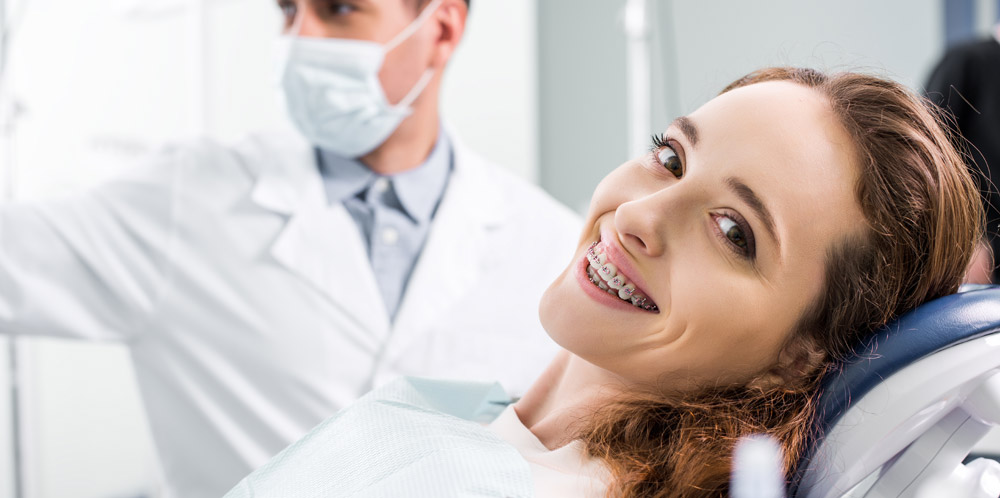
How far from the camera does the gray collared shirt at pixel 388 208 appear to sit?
1.69m

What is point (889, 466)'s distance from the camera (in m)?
0.76

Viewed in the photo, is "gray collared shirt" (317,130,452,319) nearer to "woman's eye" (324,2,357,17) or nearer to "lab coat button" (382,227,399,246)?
"lab coat button" (382,227,399,246)

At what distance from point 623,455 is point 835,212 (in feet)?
1.05

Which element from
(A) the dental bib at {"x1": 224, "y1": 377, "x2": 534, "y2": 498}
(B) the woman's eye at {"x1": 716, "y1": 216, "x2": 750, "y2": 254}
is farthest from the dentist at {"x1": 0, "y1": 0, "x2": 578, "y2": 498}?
(B) the woman's eye at {"x1": 716, "y1": 216, "x2": 750, "y2": 254}

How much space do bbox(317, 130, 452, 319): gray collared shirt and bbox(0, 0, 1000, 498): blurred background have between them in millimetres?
311

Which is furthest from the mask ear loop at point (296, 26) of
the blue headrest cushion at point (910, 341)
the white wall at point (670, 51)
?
the blue headrest cushion at point (910, 341)

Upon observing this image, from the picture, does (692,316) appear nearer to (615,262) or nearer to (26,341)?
(615,262)

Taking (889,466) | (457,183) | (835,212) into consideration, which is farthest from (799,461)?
(457,183)

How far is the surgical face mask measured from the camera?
5.37 ft

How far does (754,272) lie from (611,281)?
14cm

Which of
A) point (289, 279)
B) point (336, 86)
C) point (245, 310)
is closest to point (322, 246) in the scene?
point (289, 279)

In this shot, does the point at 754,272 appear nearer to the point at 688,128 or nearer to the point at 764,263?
the point at 764,263

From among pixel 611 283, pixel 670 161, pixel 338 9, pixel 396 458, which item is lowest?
pixel 396 458

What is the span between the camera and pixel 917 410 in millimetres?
694
